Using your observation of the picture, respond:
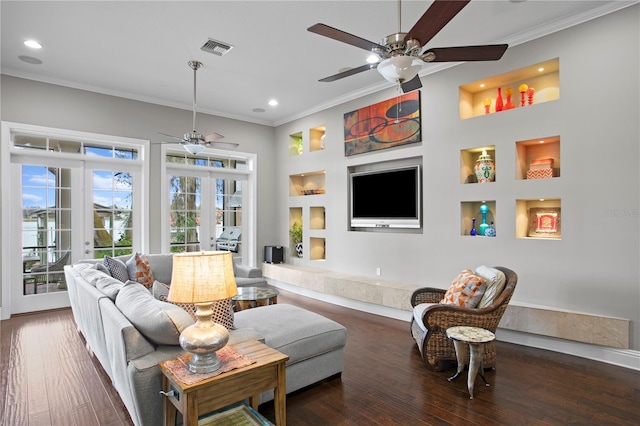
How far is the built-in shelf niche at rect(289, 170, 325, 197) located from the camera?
23.2 feet

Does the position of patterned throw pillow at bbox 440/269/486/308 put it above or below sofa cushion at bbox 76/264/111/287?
below

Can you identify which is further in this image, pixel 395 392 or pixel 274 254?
pixel 274 254

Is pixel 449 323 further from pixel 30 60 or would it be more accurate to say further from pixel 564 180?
pixel 30 60

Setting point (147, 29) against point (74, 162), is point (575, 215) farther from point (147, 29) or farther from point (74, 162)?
point (74, 162)

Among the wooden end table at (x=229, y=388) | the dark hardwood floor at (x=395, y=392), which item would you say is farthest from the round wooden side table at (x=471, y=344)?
the wooden end table at (x=229, y=388)

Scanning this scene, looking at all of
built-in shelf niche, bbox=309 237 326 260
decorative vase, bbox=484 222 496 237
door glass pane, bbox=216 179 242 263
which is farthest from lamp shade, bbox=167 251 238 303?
door glass pane, bbox=216 179 242 263

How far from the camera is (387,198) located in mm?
5426

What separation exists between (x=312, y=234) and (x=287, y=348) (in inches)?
159

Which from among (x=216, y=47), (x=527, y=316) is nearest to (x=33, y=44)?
(x=216, y=47)

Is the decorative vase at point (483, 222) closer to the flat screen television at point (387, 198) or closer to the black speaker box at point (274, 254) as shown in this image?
the flat screen television at point (387, 198)

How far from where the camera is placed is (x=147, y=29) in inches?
151

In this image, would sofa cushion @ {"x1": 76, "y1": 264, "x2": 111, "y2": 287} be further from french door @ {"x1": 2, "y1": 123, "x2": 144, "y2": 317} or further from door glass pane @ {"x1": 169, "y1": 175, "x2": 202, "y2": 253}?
door glass pane @ {"x1": 169, "y1": 175, "x2": 202, "y2": 253}

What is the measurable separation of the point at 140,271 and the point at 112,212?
1.62m

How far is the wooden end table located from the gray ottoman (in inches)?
17.2
